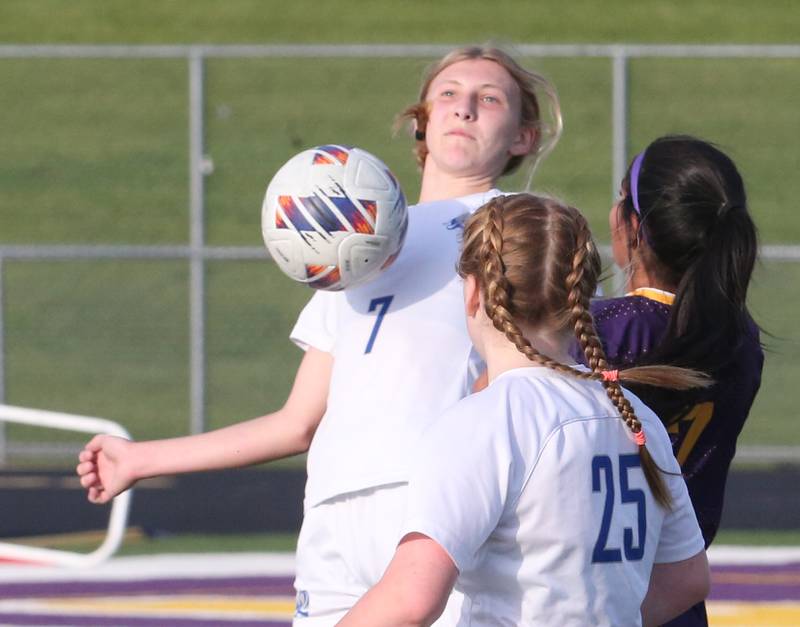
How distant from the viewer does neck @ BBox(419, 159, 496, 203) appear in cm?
367

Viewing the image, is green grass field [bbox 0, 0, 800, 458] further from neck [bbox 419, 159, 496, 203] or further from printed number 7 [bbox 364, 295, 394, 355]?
printed number 7 [bbox 364, 295, 394, 355]

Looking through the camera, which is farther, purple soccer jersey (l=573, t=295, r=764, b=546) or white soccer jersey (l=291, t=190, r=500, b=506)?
white soccer jersey (l=291, t=190, r=500, b=506)

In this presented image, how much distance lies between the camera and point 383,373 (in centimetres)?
Answer: 336

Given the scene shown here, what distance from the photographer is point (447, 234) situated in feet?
11.6

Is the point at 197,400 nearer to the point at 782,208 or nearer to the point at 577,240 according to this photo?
the point at 782,208

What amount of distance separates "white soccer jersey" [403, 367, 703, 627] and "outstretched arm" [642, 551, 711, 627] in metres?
0.16

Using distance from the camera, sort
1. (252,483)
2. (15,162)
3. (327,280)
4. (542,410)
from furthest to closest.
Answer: (15,162) → (252,483) → (327,280) → (542,410)

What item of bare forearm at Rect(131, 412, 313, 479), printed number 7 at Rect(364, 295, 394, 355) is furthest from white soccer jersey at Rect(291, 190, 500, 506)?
bare forearm at Rect(131, 412, 313, 479)

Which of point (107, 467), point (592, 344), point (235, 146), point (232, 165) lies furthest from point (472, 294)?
point (235, 146)

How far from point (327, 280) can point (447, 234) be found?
333 millimetres

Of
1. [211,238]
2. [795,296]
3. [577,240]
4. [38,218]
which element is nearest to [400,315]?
[577,240]

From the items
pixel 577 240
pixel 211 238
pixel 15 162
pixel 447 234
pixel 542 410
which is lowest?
pixel 542 410

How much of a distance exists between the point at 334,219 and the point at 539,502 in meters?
1.21

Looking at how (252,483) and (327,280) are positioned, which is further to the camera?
(252,483)
